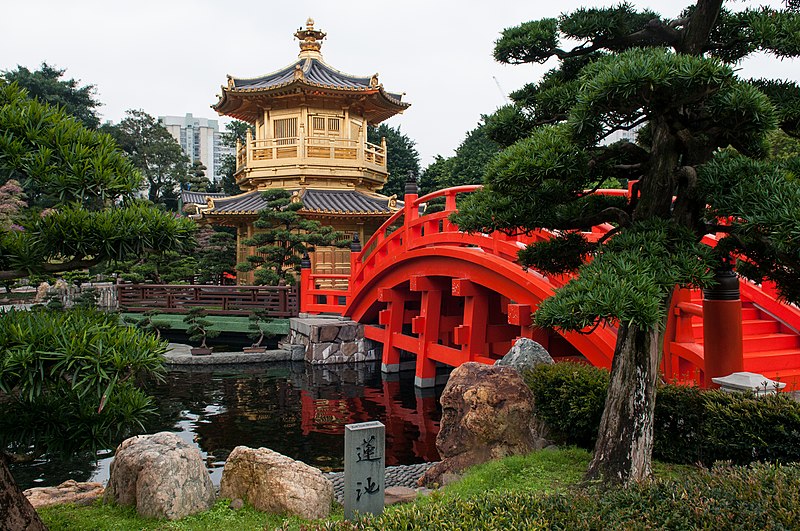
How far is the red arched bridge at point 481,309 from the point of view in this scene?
276 inches

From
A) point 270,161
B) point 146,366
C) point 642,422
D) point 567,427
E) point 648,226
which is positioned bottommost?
point 567,427

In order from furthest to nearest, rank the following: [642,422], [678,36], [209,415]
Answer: [209,415] → [678,36] → [642,422]

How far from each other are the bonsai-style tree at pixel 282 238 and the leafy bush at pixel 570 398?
1130 cm

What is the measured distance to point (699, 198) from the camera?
4180 mm

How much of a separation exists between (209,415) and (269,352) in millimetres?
4949

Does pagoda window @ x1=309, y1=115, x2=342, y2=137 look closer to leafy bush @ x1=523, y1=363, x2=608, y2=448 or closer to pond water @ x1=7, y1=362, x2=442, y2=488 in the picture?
pond water @ x1=7, y1=362, x2=442, y2=488

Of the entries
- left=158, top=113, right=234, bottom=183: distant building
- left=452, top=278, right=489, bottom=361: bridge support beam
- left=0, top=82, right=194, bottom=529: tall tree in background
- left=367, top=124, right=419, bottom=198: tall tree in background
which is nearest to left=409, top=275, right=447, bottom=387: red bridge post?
left=452, top=278, right=489, bottom=361: bridge support beam

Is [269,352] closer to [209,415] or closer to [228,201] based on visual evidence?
[209,415]

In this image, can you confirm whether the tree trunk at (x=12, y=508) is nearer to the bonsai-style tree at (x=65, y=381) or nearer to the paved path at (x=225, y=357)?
the bonsai-style tree at (x=65, y=381)

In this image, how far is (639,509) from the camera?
3.10 meters

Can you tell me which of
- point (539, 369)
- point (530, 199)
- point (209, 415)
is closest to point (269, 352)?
point (209, 415)

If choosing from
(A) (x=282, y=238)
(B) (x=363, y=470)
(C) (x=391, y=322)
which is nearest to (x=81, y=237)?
(B) (x=363, y=470)

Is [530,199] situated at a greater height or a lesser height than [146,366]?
greater

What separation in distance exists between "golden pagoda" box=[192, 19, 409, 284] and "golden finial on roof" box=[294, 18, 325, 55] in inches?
47.2
